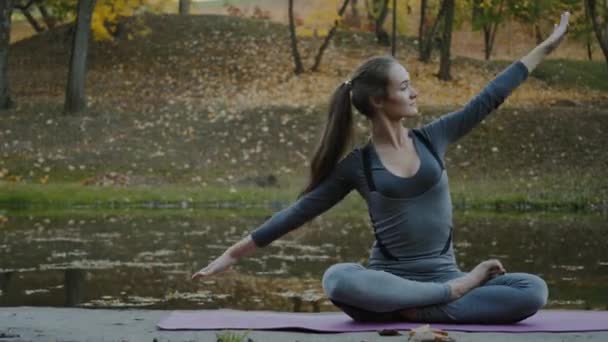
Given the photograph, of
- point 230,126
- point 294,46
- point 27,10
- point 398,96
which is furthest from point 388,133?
point 27,10

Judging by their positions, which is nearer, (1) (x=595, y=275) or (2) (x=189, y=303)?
(2) (x=189, y=303)

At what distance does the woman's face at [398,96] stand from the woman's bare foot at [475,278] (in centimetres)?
86

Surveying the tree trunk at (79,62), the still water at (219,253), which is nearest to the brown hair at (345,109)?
the still water at (219,253)

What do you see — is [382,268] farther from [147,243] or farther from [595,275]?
[147,243]

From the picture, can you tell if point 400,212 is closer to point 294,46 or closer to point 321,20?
point 294,46

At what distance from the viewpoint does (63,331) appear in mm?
7082

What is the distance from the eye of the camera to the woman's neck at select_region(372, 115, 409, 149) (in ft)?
24.6

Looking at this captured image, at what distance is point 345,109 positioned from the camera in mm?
7496

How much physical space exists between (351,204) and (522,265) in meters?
9.67

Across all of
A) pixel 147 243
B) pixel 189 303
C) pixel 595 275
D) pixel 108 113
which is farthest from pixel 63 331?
pixel 108 113

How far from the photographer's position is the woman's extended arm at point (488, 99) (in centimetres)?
751

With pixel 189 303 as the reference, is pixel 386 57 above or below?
above

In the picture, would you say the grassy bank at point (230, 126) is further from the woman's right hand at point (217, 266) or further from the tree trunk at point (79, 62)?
A: the woman's right hand at point (217, 266)

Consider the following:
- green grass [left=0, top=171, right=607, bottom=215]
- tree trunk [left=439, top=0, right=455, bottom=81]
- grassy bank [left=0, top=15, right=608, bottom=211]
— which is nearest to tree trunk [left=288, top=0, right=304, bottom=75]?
grassy bank [left=0, top=15, right=608, bottom=211]
